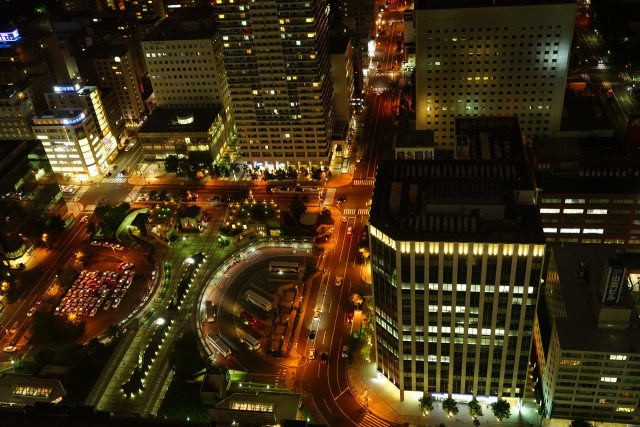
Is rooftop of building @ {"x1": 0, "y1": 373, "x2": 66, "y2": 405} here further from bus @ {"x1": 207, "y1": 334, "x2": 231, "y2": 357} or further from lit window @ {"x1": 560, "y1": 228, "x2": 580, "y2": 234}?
lit window @ {"x1": 560, "y1": 228, "x2": 580, "y2": 234}

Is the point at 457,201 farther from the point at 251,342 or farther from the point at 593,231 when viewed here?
the point at 251,342

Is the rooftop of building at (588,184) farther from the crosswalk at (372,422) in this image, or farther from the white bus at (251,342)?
the white bus at (251,342)

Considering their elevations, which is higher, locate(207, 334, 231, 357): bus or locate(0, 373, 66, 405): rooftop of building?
locate(0, 373, 66, 405): rooftop of building

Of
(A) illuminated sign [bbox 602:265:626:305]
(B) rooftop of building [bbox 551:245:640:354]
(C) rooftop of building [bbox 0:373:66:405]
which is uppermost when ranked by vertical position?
(A) illuminated sign [bbox 602:265:626:305]

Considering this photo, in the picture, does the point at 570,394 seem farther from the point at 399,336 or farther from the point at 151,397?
the point at 151,397

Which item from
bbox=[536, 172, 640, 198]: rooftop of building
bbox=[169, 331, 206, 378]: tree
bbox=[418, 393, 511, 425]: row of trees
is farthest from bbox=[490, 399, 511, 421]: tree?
bbox=[169, 331, 206, 378]: tree

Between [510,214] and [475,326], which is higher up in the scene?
[510,214]

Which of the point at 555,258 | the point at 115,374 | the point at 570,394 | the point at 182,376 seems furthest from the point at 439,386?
the point at 115,374

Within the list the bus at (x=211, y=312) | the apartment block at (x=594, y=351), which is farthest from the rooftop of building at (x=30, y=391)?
the apartment block at (x=594, y=351)
